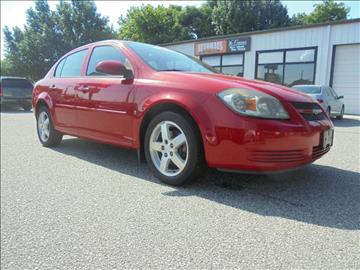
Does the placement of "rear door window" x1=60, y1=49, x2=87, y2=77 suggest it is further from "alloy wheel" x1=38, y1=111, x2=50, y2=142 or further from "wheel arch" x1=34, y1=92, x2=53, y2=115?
"alloy wheel" x1=38, y1=111, x2=50, y2=142

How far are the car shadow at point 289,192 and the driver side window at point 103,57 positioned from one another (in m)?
1.21

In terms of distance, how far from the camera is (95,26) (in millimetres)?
35938

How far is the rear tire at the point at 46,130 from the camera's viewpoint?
17.5 feet

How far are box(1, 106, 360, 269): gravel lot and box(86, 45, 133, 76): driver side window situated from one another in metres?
1.23

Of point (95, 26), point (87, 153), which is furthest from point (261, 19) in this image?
point (87, 153)

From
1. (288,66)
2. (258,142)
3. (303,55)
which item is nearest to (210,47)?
(288,66)

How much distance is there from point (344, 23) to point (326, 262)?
15739 millimetres

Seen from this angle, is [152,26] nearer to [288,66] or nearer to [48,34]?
[48,34]

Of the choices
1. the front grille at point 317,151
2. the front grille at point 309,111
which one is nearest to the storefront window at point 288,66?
the front grille at point 309,111

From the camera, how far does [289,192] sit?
3146 mm

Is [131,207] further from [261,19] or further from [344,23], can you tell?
[261,19]

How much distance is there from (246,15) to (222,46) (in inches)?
627

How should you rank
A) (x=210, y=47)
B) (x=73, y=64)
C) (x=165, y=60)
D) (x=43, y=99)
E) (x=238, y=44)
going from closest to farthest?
(x=165, y=60) < (x=73, y=64) < (x=43, y=99) < (x=238, y=44) < (x=210, y=47)

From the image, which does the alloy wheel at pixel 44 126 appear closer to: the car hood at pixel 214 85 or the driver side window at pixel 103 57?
the driver side window at pixel 103 57
